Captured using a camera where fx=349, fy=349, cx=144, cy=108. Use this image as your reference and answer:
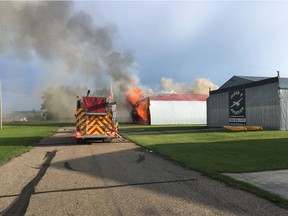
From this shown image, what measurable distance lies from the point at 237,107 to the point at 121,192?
27.2 meters

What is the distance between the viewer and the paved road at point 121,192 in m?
5.66

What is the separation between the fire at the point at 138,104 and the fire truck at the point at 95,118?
3377 centimetres

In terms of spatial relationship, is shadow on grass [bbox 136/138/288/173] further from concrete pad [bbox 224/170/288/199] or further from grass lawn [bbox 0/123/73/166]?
grass lawn [bbox 0/123/73/166]

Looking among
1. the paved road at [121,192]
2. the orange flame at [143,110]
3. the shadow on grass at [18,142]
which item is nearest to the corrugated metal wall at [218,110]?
the orange flame at [143,110]

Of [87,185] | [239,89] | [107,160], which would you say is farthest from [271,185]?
[239,89]

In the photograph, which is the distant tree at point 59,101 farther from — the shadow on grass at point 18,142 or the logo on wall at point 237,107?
the shadow on grass at point 18,142

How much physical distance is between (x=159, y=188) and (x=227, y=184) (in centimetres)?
149

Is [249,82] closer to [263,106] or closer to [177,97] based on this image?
[263,106]

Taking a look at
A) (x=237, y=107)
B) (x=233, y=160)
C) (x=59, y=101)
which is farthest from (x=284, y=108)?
(x=59, y=101)

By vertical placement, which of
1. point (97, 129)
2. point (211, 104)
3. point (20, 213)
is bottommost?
point (20, 213)

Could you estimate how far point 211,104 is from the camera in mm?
38000

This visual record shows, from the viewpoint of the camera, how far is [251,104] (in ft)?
99.2

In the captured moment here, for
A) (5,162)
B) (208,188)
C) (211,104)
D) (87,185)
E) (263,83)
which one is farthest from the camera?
(211,104)

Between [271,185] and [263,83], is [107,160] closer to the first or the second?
[271,185]
